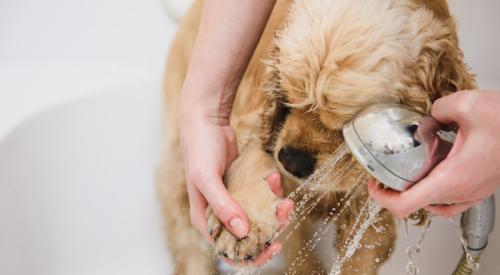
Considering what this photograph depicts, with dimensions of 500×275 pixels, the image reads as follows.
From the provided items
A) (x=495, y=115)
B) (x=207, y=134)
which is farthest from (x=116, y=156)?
(x=495, y=115)

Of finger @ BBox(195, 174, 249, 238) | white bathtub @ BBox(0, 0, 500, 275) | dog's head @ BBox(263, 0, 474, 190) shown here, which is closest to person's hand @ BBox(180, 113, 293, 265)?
A: finger @ BBox(195, 174, 249, 238)

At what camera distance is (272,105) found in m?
1.04

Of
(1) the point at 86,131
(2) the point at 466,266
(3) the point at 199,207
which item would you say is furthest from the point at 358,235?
(1) the point at 86,131

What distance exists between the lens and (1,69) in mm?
1413

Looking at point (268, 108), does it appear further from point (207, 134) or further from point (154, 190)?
point (154, 190)

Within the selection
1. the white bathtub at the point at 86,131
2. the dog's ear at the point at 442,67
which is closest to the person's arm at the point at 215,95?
the dog's ear at the point at 442,67

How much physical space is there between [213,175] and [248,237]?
0.39 feet

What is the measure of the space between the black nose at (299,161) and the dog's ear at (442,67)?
22 cm

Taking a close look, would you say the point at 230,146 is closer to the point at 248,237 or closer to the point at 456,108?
Answer: the point at 248,237

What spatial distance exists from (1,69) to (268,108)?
2.55 ft

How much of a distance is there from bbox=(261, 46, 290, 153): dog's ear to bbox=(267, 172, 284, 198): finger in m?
0.10

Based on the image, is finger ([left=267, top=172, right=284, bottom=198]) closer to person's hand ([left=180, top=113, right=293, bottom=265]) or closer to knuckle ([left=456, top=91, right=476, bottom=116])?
person's hand ([left=180, top=113, right=293, bottom=265])

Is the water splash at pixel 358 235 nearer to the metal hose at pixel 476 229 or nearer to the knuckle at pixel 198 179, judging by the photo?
the metal hose at pixel 476 229

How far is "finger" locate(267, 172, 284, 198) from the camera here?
1.00m
